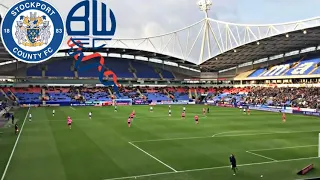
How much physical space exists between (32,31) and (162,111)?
125 feet

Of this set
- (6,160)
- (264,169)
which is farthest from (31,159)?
(264,169)

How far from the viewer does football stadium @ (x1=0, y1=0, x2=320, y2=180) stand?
1980 cm

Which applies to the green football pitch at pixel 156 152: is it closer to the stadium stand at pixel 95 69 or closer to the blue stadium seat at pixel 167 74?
the stadium stand at pixel 95 69

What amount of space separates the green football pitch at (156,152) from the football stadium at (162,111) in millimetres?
83

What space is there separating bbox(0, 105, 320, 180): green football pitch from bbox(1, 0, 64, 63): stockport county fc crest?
23.2 feet

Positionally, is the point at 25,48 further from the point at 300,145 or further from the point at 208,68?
the point at 208,68

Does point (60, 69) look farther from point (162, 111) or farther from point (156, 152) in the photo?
point (156, 152)

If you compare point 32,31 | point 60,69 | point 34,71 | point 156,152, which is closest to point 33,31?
point 32,31

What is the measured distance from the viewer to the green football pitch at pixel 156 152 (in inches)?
711

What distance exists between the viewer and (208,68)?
308 ft

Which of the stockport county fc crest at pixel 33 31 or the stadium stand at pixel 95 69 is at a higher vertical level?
the stadium stand at pixel 95 69

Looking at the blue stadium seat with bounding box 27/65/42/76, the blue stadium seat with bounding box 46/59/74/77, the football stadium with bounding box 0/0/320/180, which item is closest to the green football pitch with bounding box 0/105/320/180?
the football stadium with bounding box 0/0/320/180

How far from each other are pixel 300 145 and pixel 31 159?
20.3 metres

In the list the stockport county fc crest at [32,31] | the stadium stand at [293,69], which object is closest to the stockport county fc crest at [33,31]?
the stockport county fc crest at [32,31]
